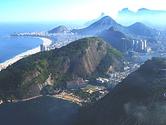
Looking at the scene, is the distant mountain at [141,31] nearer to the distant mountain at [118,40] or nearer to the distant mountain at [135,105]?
the distant mountain at [118,40]

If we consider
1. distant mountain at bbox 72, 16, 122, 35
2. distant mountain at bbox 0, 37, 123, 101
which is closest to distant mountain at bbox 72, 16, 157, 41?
distant mountain at bbox 72, 16, 122, 35

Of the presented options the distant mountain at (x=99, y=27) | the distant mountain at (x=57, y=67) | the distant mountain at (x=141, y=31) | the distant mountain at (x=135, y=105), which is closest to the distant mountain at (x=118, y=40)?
the distant mountain at (x=57, y=67)

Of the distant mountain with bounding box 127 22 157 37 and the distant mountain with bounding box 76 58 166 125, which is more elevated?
the distant mountain with bounding box 76 58 166 125

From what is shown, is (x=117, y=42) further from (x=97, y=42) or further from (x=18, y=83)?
(x=18, y=83)

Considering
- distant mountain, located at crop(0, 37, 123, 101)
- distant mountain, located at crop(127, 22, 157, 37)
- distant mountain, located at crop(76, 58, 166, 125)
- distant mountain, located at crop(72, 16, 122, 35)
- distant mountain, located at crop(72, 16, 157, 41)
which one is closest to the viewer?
distant mountain, located at crop(76, 58, 166, 125)

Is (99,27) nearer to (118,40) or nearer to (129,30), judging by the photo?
(129,30)

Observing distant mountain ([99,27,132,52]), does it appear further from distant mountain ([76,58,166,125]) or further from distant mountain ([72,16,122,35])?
distant mountain ([76,58,166,125])

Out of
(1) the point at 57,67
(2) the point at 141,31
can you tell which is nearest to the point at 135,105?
(1) the point at 57,67
